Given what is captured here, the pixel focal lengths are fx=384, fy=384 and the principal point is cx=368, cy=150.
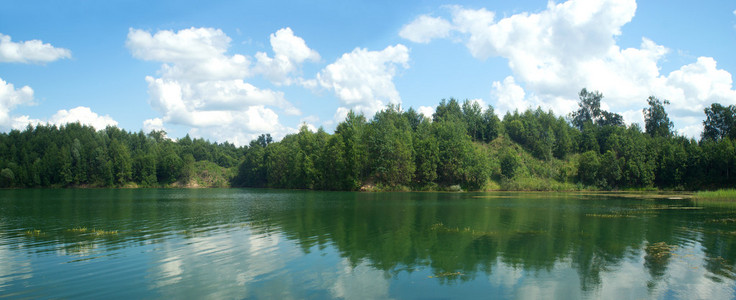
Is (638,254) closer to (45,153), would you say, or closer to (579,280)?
(579,280)

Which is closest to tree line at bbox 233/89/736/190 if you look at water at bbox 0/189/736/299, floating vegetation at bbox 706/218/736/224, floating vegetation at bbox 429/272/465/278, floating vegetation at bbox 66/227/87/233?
floating vegetation at bbox 706/218/736/224

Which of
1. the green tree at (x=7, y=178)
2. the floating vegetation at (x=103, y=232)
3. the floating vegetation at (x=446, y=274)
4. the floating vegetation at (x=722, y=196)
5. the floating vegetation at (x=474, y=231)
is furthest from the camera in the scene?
the green tree at (x=7, y=178)

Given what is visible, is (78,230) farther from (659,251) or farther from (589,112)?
(589,112)

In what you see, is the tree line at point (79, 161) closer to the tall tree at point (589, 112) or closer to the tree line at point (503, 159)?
the tree line at point (503, 159)

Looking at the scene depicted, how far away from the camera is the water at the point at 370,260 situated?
1229 centimetres

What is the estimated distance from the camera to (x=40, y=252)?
17922 millimetres

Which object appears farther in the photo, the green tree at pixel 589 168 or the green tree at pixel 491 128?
the green tree at pixel 491 128

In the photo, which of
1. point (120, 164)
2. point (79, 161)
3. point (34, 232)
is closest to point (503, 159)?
point (34, 232)

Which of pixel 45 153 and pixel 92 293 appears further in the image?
pixel 45 153

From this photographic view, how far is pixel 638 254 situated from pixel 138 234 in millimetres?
26760

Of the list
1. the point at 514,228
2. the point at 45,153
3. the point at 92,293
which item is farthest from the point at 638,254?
the point at 45,153

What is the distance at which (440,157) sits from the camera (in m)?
96.1

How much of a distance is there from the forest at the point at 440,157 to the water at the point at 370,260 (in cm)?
6766

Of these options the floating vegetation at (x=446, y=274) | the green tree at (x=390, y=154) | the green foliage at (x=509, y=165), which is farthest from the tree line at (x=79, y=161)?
the floating vegetation at (x=446, y=274)
